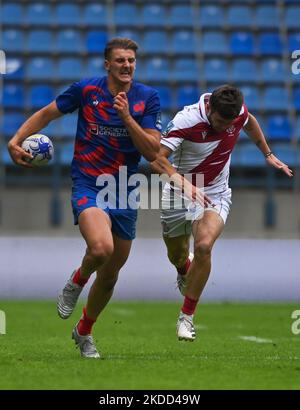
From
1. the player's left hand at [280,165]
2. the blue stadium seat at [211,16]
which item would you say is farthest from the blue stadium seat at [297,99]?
the player's left hand at [280,165]

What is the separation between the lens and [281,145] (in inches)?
762

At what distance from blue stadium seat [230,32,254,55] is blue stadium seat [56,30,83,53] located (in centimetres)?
327

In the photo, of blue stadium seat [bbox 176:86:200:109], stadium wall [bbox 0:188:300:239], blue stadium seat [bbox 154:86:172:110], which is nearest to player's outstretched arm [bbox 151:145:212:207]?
stadium wall [bbox 0:188:300:239]

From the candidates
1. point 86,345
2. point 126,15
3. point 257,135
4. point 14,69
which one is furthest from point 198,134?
point 126,15

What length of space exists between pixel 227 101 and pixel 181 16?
14440 millimetres

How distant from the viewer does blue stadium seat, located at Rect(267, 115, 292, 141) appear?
19688 mm

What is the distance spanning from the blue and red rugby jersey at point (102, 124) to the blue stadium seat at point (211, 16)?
48.0ft

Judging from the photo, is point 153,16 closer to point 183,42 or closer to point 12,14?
point 183,42

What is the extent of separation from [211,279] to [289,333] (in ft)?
14.8

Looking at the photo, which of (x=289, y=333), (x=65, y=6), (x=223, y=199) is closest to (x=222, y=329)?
(x=289, y=333)

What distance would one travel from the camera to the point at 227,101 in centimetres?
792

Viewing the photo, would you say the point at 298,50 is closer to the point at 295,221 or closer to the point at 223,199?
the point at 295,221

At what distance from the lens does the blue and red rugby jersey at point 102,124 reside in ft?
24.6

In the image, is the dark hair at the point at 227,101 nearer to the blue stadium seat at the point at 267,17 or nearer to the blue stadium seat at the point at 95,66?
the blue stadium seat at the point at 95,66
